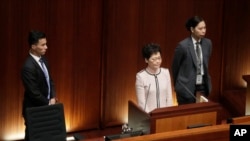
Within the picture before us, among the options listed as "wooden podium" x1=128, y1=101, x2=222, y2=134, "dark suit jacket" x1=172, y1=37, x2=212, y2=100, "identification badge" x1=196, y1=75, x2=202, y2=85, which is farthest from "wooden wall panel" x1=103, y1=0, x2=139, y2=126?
"wooden podium" x1=128, y1=101, x2=222, y2=134

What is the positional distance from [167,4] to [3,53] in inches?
58.9

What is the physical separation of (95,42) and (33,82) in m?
1.08

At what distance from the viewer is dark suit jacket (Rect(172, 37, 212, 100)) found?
11.7 feet

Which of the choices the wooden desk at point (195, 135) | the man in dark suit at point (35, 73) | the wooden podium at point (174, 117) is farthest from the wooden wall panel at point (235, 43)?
the wooden desk at point (195, 135)

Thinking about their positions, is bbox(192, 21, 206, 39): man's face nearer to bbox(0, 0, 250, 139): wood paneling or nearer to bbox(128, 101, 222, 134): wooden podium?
bbox(0, 0, 250, 139): wood paneling

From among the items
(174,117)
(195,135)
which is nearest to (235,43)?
(174,117)

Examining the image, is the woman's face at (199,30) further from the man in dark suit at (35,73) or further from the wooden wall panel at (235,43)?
the wooden wall panel at (235,43)

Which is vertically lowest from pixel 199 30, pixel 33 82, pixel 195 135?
pixel 195 135

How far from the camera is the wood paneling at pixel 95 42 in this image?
3959 mm

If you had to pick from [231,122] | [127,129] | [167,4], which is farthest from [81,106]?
[231,122]

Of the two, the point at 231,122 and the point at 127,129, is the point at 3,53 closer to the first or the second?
the point at 127,129

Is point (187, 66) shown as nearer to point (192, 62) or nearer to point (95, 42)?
point (192, 62)

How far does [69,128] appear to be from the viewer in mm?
4293

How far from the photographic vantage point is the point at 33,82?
332 centimetres
